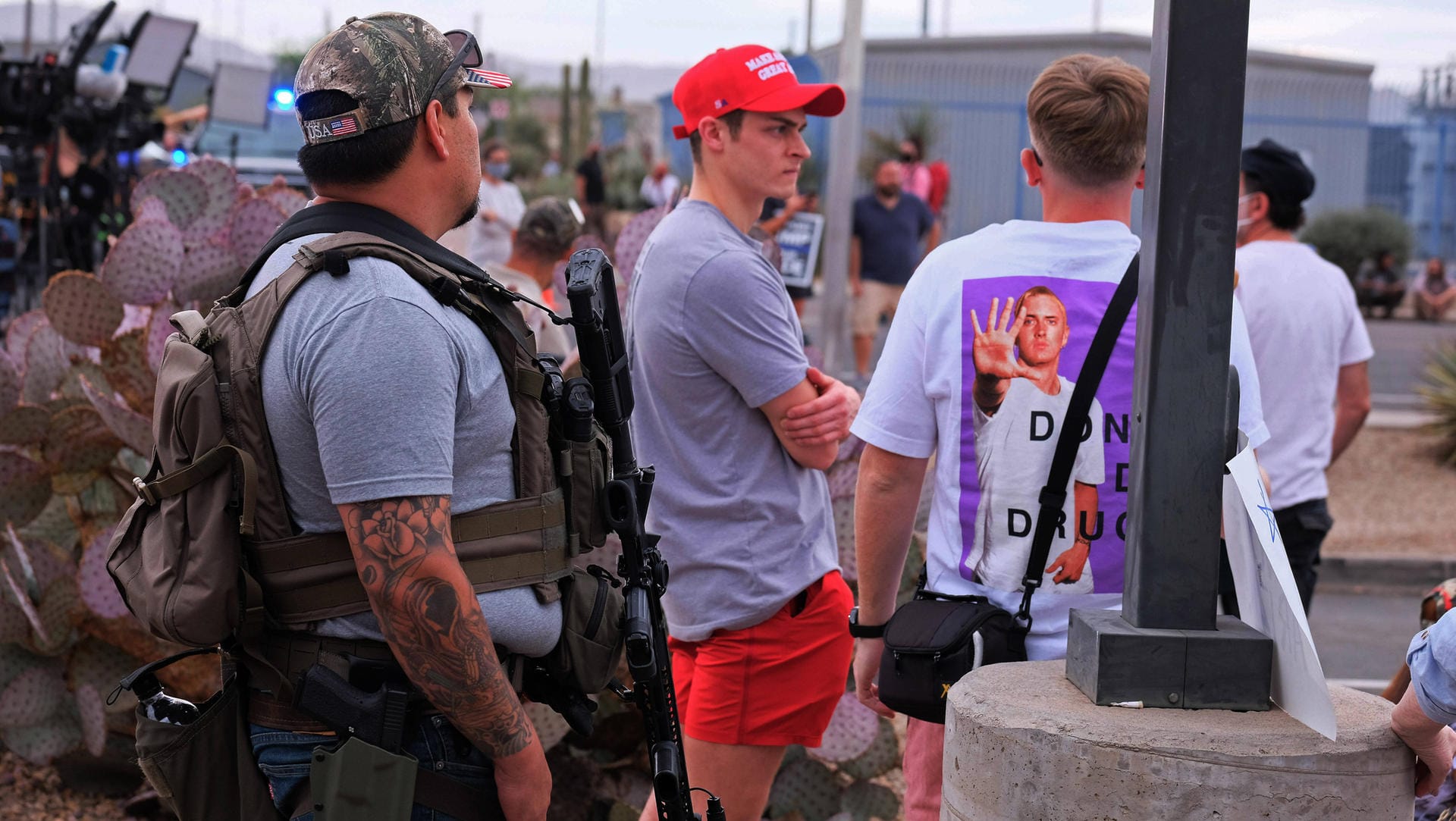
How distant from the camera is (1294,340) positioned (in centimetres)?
454

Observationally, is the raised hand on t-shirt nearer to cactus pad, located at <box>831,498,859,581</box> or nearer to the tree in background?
cactus pad, located at <box>831,498,859,581</box>

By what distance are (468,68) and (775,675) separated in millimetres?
1513

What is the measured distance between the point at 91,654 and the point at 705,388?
7.53 ft

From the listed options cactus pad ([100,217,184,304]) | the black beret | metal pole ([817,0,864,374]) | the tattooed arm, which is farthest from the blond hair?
metal pole ([817,0,864,374])

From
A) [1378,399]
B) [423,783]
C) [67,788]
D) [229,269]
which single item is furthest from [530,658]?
[1378,399]

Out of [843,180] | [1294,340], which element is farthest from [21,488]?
[843,180]

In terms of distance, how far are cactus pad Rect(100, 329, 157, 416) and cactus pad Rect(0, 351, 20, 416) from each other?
0.25 meters

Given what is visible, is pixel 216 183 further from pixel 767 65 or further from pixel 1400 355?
pixel 1400 355

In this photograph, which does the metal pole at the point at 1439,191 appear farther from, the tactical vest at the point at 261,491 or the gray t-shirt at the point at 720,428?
the tactical vest at the point at 261,491

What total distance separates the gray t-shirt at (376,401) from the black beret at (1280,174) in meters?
3.45

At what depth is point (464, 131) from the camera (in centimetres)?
218

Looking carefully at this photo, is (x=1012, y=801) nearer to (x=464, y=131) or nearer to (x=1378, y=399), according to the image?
(x=464, y=131)

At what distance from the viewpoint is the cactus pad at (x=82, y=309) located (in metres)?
4.26

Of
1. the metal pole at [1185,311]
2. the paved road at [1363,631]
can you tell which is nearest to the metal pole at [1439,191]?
the paved road at [1363,631]
